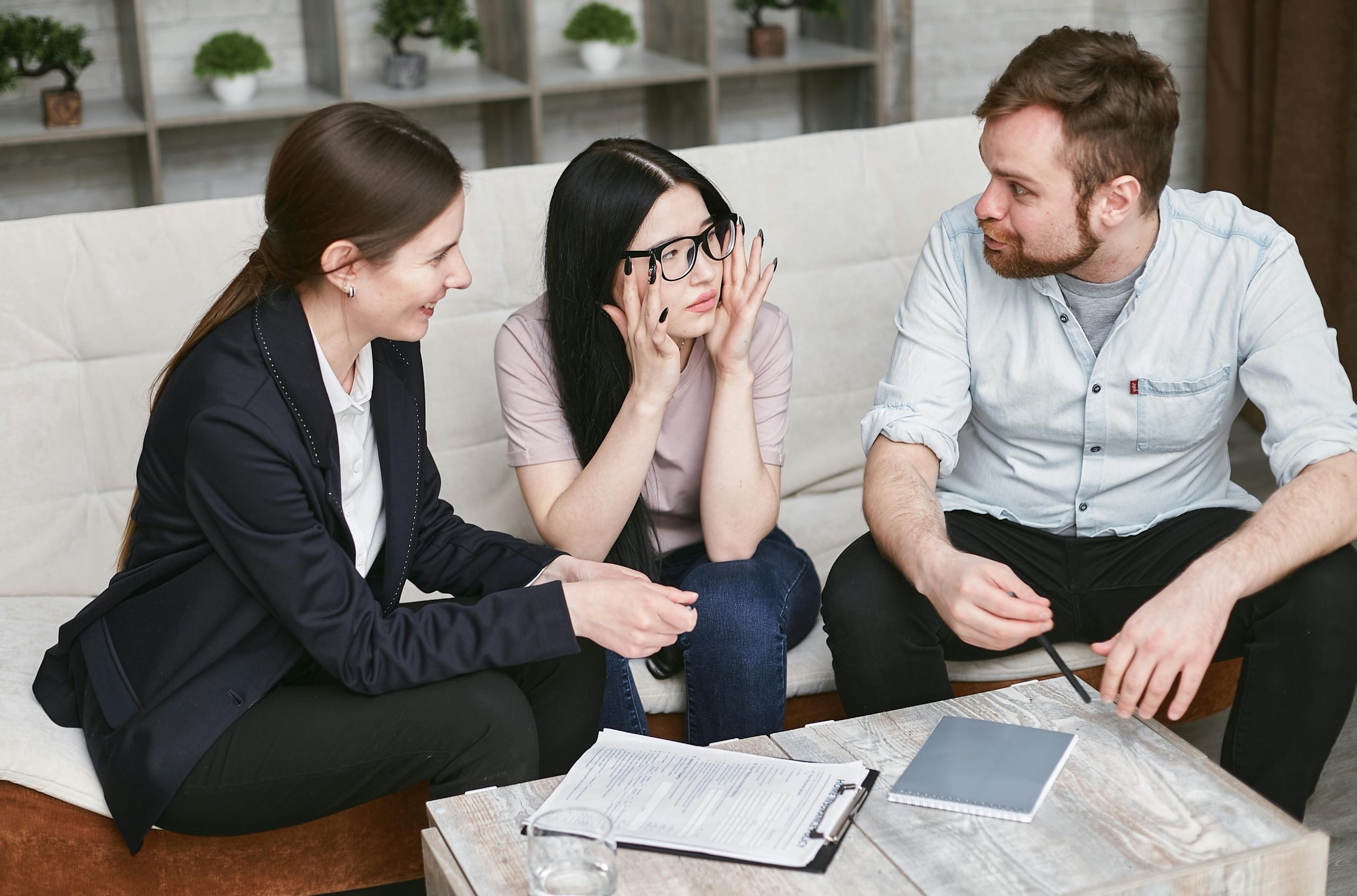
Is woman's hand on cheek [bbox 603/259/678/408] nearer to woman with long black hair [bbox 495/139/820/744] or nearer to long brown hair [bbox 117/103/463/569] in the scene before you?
woman with long black hair [bbox 495/139/820/744]

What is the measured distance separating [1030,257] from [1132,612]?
48 centimetres

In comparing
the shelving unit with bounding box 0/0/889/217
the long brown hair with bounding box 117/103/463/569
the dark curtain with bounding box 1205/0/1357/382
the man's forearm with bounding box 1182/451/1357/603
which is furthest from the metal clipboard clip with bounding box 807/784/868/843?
the shelving unit with bounding box 0/0/889/217

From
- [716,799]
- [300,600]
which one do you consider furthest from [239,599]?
[716,799]

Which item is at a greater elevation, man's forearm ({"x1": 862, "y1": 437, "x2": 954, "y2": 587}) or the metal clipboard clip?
man's forearm ({"x1": 862, "y1": 437, "x2": 954, "y2": 587})

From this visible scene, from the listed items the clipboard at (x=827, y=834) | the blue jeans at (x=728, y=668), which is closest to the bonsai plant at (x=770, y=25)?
the blue jeans at (x=728, y=668)

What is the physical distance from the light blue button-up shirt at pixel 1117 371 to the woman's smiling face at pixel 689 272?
285mm

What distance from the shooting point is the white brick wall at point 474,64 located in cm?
360

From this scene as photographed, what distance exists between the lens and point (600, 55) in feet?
12.2

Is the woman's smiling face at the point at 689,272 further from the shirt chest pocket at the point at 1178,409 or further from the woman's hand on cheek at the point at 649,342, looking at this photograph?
the shirt chest pocket at the point at 1178,409

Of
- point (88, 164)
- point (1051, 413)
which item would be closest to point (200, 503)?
point (1051, 413)

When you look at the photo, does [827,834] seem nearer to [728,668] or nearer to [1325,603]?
[728,668]

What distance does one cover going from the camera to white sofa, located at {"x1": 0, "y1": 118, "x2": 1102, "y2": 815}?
1997 millimetres

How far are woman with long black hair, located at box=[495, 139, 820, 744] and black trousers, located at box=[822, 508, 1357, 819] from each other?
0.11 metres

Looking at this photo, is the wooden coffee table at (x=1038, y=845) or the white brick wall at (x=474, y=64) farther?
the white brick wall at (x=474, y=64)
